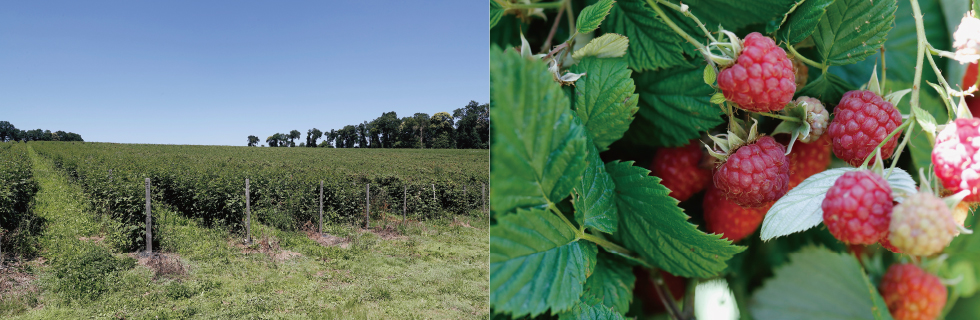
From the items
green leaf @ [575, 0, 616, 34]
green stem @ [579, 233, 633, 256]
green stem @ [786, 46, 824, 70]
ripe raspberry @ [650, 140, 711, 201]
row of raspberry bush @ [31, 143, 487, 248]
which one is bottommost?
row of raspberry bush @ [31, 143, 487, 248]

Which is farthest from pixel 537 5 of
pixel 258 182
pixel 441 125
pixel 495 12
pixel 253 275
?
pixel 258 182

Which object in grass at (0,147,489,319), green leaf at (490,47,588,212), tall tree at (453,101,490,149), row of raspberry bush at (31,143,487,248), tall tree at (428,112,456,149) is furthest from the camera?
tall tree at (428,112,456,149)

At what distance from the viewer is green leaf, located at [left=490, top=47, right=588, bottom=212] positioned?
125mm

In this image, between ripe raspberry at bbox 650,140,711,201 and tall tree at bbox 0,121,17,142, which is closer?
ripe raspberry at bbox 650,140,711,201

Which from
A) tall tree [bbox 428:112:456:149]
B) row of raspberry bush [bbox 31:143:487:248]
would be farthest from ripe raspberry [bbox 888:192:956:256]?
tall tree [bbox 428:112:456:149]

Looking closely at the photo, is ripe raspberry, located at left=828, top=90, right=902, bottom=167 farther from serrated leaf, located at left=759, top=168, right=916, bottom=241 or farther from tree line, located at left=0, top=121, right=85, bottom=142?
tree line, located at left=0, top=121, right=85, bottom=142

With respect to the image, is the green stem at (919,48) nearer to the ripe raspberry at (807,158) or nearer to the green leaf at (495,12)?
the ripe raspberry at (807,158)

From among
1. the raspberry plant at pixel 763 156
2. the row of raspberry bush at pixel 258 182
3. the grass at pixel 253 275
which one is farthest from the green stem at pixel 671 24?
the row of raspberry bush at pixel 258 182

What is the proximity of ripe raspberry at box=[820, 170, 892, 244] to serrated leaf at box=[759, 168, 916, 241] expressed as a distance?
0.04ft

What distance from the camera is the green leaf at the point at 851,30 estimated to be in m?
0.23

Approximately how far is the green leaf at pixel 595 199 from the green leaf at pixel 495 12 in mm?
80

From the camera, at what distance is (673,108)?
248 mm

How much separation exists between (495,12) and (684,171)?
5.3 inches

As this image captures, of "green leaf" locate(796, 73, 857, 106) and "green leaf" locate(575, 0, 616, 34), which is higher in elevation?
"green leaf" locate(575, 0, 616, 34)
